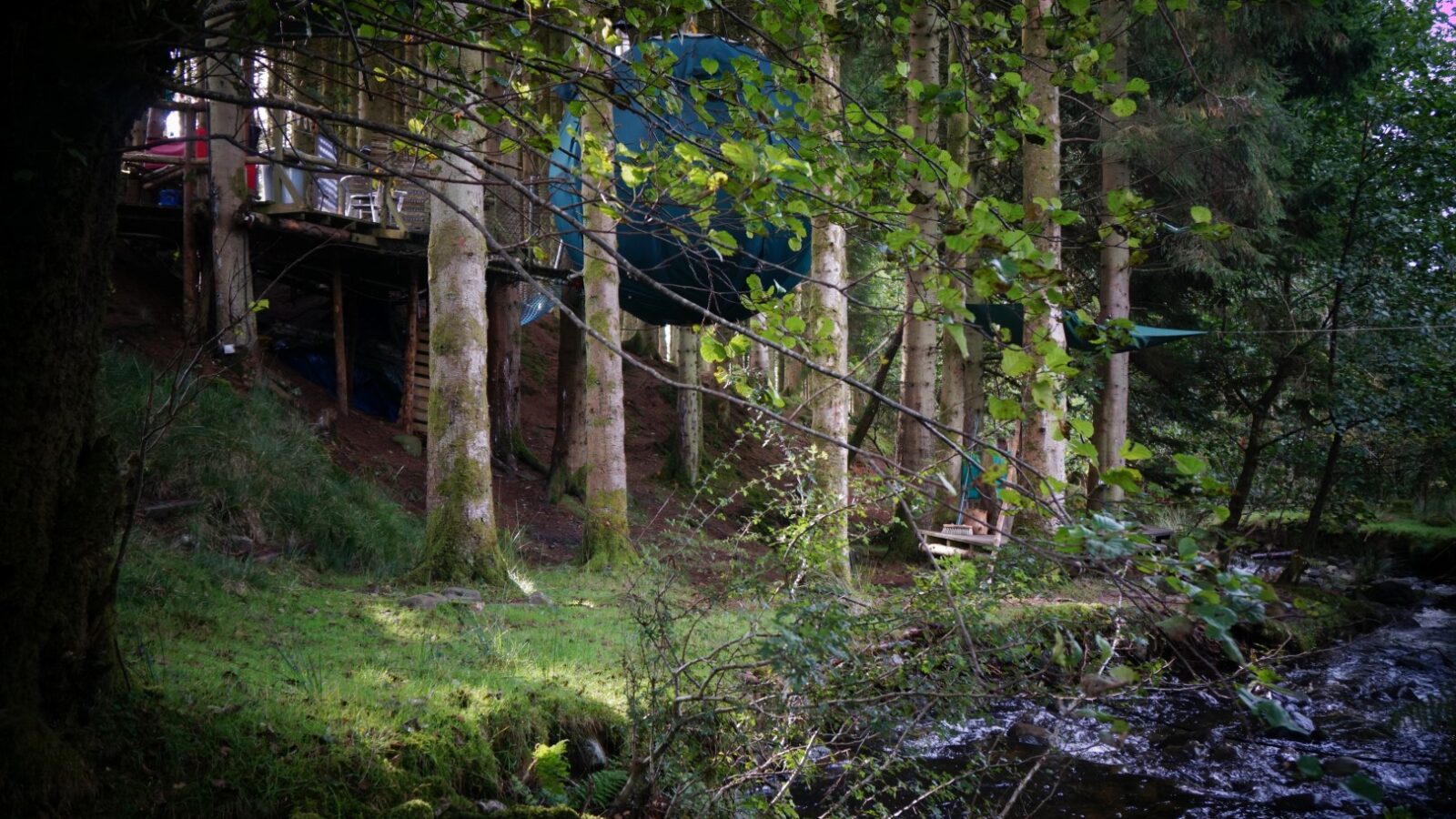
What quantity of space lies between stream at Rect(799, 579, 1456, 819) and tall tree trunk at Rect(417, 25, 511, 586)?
3319 millimetres

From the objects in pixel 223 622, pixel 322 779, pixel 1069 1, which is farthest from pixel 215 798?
pixel 1069 1

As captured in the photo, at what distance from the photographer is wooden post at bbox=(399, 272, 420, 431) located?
1241 cm

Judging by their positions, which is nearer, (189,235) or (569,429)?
(189,235)

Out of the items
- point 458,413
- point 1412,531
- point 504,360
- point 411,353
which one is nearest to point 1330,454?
point 1412,531

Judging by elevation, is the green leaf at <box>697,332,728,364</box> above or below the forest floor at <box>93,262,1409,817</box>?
above

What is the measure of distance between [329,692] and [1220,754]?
556 cm

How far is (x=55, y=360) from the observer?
2.67m

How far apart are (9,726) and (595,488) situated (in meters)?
6.12

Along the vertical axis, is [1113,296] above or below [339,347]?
above

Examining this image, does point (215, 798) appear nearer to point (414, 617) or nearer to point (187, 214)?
point (414, 617)

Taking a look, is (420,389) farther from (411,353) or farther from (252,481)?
(252,481)

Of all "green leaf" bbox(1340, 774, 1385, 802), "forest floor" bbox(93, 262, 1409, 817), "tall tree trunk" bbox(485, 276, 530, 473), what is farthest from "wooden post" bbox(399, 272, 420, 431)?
"green leaf" bbox(1340, 774, 1385, 802)

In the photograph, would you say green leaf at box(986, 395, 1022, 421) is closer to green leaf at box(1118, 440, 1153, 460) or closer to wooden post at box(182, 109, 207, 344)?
Result: green leaf at box(1118, 440, 1153, 460)

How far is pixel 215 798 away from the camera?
3070 mm
